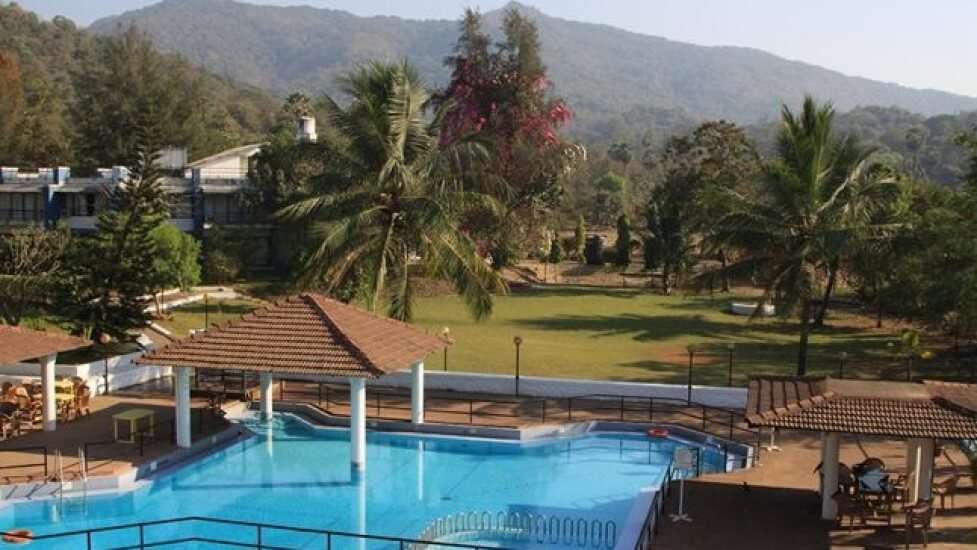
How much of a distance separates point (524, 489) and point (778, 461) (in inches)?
185

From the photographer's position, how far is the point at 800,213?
23281mm

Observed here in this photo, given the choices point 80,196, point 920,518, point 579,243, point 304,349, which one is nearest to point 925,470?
point 920,518

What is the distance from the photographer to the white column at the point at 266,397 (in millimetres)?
21188

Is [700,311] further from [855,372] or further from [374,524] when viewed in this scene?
[374,524]

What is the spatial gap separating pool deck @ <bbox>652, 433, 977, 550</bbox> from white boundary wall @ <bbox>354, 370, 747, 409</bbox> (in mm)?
4625

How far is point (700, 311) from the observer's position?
40.5m

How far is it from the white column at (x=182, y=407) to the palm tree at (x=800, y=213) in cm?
1271

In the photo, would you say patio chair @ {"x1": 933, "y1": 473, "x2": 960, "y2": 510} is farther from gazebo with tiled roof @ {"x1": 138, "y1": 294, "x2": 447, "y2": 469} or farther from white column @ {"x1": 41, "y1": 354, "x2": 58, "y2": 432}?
white column @ {"x1": 41, "y1": 354, "x2": 58, "y2": 432}

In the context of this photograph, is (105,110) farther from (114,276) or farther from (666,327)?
(666,327)

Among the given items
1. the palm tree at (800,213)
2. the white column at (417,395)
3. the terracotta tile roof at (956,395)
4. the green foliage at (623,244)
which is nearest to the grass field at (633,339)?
the palm tree at (800,213)

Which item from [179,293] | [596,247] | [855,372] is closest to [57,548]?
→ [855,372]

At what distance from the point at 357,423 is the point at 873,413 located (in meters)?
8.98

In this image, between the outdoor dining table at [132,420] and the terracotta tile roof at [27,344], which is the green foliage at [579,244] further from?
the outdoor dining table at [132,420]

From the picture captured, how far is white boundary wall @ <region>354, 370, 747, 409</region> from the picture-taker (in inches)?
868
